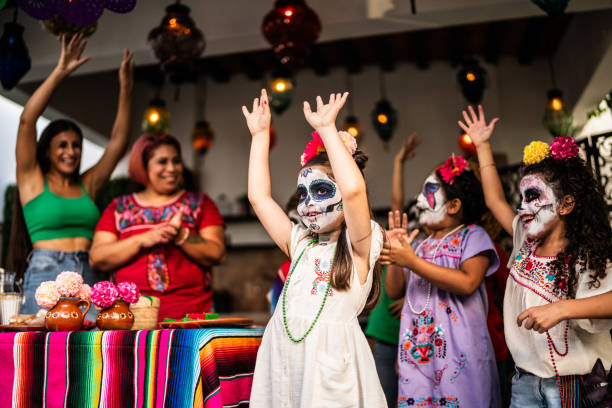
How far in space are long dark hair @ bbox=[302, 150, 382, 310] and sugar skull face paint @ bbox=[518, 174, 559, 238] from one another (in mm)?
617

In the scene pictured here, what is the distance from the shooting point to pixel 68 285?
192 cm

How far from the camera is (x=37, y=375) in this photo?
1831 millimetres

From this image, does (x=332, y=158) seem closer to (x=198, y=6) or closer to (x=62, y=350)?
(x=62, y=350)

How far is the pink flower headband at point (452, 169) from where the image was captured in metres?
2.44

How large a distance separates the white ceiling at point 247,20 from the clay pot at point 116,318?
290 cm

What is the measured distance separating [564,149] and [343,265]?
1006 mm

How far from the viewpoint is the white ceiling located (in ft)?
12.5

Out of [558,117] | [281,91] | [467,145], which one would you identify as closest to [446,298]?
[467,145]

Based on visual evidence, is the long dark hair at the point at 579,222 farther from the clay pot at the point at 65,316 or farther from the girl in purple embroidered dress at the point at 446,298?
the clay pot at the point at 65,316

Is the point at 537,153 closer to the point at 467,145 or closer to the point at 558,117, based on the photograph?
the point at 467,145

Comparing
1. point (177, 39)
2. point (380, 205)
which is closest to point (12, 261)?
point (177, 39)

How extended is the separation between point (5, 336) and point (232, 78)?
7124mm

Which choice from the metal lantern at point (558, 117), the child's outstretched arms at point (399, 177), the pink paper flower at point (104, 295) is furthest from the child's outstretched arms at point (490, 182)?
the metal lantern at point (558, 117)

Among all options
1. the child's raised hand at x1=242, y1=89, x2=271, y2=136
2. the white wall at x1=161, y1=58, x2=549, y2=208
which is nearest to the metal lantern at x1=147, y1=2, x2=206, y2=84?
the child's raised hand at x1=242, y1=89, x2=271, y2=136
